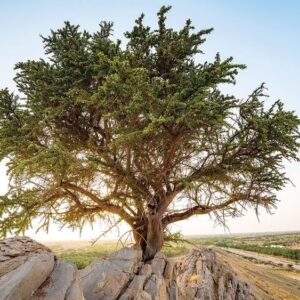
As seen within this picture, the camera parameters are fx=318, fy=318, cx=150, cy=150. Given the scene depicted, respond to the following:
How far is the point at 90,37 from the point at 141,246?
8569 mm

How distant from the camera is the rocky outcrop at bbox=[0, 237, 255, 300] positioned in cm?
536

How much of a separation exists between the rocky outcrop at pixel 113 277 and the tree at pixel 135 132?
233 centimetres

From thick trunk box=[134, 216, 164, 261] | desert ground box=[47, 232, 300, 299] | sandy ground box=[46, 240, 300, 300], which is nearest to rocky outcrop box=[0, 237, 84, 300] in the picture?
desert ground box=[47, 232, 300, 299]

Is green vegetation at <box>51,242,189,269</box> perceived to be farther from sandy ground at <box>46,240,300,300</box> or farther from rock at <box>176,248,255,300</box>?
rock at <box>176,248,255,300</box>

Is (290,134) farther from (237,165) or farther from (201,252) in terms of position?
(201,252)

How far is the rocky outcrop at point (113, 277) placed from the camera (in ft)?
17.6

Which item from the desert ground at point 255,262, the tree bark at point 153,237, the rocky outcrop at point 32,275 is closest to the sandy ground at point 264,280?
the desert ground at point 255,262

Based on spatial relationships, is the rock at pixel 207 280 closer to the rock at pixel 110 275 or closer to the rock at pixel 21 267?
the rock at pixel 110 275

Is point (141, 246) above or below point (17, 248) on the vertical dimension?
above

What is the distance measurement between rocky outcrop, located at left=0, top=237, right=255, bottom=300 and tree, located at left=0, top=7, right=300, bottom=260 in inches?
91.8

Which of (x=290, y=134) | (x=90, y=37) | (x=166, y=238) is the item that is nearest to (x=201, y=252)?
(x=166, y=238)

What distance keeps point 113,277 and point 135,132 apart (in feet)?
13.0

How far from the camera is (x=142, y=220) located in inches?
518

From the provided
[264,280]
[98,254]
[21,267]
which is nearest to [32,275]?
[21,267]
